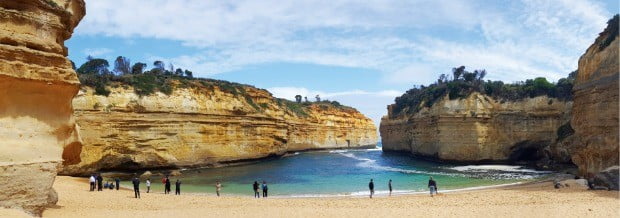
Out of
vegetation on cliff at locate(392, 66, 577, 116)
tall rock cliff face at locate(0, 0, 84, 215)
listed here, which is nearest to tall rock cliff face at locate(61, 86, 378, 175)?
A: tall rock cliff face at locate(0, 0, 84, 215)

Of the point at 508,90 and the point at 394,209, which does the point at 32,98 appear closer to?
the point at 394,209

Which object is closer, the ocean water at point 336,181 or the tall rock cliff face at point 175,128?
the ocean water at point 336,181

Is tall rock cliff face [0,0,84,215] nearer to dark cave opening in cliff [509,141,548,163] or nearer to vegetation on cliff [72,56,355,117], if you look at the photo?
vegetation on cliff [72,56,355,117]

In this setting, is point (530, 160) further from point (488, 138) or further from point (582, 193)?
point (582, 193)

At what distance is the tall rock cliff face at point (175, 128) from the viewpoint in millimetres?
32250

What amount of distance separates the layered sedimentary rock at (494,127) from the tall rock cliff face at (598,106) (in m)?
16.7

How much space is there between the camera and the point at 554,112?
128 feet

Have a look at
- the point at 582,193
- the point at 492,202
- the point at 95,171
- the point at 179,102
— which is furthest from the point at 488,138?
the point at 95,171

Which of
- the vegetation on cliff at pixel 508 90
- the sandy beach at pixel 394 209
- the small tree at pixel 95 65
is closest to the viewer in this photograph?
the sandy beach at pixel 394 209

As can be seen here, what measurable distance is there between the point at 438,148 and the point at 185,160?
25724mm

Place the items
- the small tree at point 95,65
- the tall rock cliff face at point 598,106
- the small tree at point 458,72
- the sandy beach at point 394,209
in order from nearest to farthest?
the sandy beach at point 394,209
the tall rock cliff face at point 598,106
the small tree at point 95,65
the small tree at point 458,72

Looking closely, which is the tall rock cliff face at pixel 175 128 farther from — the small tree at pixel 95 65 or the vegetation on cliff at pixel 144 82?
the small tree at pixel 95 65

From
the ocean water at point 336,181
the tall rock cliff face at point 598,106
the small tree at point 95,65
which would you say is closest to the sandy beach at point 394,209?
the tall rock cliff face at point 598,106

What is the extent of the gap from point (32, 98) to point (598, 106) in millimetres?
23372
